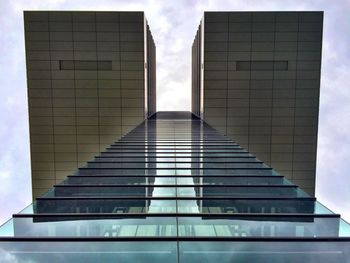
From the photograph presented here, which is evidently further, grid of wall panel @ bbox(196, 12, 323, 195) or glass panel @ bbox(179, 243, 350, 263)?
grid of wall panel @ bbox(196, 12, 323, 195)

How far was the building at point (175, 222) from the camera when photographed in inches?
217

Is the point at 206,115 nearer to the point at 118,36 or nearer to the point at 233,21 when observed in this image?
the point at 233,21

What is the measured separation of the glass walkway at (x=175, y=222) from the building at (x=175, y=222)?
19 millimetres

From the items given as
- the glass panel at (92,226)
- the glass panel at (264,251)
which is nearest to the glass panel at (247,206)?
the glass panel at (92,226)

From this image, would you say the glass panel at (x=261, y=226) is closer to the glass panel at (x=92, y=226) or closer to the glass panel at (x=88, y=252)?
the glass panel at (x=92, y=226)

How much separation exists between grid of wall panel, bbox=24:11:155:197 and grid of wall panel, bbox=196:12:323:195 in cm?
804

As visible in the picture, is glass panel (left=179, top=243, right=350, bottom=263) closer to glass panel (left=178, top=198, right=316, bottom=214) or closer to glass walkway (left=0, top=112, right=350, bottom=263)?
glass walkway (left=0, top=112, right=350, bottom=263)

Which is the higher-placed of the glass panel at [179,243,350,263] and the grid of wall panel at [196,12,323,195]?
the grid of wall panel at [196,12,323,195]

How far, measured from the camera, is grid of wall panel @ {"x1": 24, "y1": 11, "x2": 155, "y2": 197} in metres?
31.0

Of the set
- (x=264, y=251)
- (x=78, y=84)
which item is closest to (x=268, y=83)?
(x=78, y=84)

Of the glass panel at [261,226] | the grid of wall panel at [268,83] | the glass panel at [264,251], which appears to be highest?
the grid of wall panel at [268,83]

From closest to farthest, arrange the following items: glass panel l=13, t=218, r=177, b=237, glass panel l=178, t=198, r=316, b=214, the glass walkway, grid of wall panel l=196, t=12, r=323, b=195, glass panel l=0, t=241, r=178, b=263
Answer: glass panel l=0, t=241, r=178, b=263 < the glass walkway < glass panel l=13, t=218, r=177, b=237 < glass panel l=178, t=198, r=316, b=214 < grid of wall panel l=196, t=12, r=323, b=195

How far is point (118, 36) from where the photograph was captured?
31.1 metres

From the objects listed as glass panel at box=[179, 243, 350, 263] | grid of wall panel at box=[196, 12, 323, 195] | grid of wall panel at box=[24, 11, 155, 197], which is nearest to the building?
glass panel at box=[179, 243, 350, 263]
